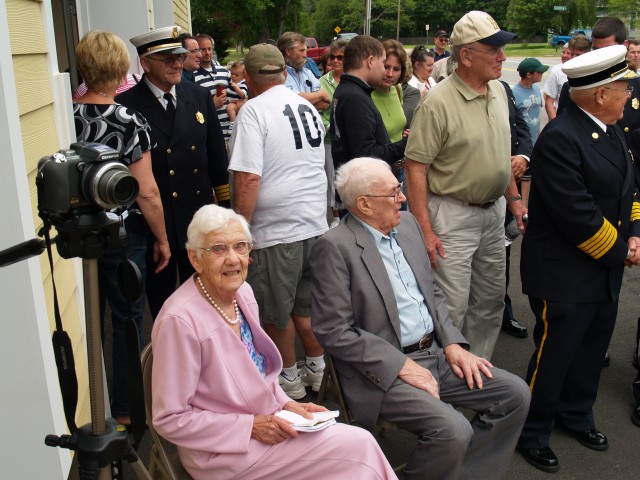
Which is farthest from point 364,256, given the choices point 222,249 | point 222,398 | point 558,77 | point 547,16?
point 547,16

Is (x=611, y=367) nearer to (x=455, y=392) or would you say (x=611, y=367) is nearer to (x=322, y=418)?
(x=455, y=392)

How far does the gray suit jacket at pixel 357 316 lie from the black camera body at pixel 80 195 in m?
1.46

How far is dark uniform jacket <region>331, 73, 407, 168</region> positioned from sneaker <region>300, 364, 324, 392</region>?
1336mm

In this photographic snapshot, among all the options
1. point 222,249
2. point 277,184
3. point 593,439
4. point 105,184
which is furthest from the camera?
point 277,184

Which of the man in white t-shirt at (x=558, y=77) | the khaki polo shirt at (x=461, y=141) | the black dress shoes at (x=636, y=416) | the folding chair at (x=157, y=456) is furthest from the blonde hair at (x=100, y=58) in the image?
the man in white t-shirt at (x=558, y=77)

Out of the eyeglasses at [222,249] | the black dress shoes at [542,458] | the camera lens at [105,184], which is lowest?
the black dress shoes at [542,458]

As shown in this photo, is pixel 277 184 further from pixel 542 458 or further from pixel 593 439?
pixel 593 439

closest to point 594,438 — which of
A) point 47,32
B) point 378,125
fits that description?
point 378,125

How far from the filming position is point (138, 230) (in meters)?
3.54

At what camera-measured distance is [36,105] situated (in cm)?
258

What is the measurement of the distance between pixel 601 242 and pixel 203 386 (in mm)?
2009

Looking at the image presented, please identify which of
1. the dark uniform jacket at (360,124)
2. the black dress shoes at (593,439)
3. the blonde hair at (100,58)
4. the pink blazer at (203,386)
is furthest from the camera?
the dark uniform jacket at (360,124)

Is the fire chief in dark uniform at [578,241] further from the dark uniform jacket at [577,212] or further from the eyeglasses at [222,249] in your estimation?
the eyeglasses at [222,249]

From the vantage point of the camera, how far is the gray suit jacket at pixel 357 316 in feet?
9.42
